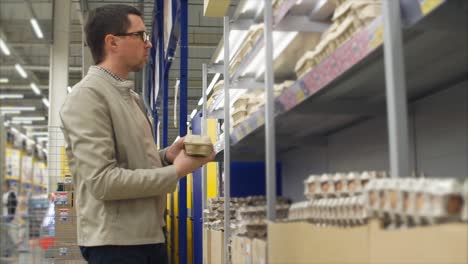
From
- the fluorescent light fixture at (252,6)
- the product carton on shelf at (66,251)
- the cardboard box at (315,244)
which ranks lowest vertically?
the product carton on shelf at (66,251)

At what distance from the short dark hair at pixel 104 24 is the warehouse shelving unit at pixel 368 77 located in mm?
613

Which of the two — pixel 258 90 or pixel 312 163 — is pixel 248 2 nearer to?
pixel 258 90

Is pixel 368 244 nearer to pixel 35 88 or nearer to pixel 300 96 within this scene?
pixel 300 96

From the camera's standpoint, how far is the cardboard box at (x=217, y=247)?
11.4 ft

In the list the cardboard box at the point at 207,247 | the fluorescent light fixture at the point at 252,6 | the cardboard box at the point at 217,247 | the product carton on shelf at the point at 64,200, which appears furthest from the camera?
the product carton on shelf at the point at 64,200

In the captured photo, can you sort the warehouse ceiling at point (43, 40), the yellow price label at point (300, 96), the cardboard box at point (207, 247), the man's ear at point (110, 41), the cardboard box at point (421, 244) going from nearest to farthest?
1. the cardboard box at point (421, 244)
2. the yellow price label at point (300, 96)
3. the man's ear at point (110, 41)
4. the cardboard box at point (207, 247)
5. the warehouse ceiling at point (43, 40)

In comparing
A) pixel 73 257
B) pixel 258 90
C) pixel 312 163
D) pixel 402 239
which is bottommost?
pixel 73 257

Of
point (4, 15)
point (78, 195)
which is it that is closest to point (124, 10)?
point (78, 195)

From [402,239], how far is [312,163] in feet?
8.60

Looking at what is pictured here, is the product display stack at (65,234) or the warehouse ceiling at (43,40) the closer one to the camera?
the product display stack at (65,234)

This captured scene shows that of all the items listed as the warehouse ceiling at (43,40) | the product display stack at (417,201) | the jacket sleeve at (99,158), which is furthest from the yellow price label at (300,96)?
the warehouse ceiling at (43,40)

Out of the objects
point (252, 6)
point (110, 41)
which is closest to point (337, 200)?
point (110, 41)

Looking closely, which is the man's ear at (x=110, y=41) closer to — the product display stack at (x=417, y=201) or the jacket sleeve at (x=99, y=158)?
the jacket sleeve at (x=99, y=158)

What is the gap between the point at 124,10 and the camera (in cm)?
226
